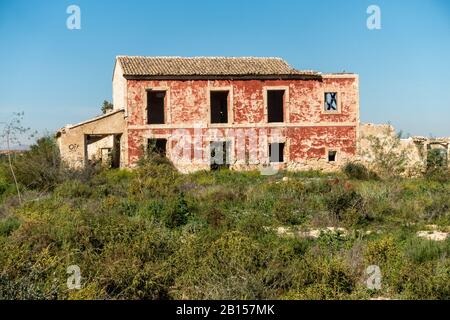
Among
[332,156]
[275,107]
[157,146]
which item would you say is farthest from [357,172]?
[157,146]

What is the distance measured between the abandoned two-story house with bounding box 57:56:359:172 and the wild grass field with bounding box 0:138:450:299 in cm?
1128

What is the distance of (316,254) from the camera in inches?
353

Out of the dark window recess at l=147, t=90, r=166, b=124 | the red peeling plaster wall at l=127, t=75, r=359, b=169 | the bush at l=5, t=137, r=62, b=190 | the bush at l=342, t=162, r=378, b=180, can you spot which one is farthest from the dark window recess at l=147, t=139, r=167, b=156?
the bush at l=342, t=162, r=378, b=180

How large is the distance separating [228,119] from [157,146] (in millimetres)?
3531

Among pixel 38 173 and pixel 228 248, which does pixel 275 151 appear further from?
pixel 228 248

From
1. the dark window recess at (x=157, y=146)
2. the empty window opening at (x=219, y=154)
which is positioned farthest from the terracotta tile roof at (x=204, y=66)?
the empty window opening at (x=219, y=154)

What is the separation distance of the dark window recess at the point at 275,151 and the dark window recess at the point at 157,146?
4.94 meters

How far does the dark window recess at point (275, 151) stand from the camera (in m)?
27.2

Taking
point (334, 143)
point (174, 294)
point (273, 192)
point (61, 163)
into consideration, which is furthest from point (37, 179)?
point (334, 143)

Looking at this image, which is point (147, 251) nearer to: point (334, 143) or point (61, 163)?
point (61, 163)

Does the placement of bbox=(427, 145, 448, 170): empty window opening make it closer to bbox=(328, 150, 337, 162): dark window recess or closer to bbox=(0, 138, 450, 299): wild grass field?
bbox=(328, 150, 337, 162): dark window recess

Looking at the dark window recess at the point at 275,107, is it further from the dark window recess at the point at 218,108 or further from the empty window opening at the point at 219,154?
the empty window opening at the point at 219,154

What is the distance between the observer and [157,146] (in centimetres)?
2683
